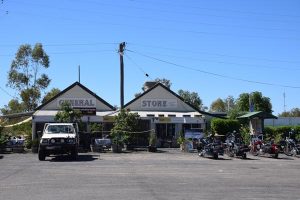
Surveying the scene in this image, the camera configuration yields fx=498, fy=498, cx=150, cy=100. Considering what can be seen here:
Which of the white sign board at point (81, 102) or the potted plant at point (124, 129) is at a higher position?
the white sign board at point (81, 102)

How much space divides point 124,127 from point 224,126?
441 inches

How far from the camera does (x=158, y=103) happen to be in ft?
147

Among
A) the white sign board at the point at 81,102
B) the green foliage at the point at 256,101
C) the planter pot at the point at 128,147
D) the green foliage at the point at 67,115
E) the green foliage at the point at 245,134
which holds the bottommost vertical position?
the planter pot at the point at 128,147

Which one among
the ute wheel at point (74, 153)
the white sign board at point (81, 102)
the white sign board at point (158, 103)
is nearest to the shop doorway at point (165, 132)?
the white sign board at point (158, 103)

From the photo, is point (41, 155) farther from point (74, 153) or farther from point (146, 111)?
point (146, 111)

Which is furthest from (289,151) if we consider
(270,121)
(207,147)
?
(270,121)

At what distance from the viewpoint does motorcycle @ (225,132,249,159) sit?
27.3 m

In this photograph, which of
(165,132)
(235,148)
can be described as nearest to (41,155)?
(235,148)

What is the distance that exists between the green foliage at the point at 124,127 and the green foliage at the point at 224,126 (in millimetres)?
9037

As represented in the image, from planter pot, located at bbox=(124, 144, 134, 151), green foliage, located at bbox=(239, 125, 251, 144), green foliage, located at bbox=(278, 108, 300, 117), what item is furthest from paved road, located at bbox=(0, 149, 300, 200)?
green foliage, located at bbox=(278, 108, 300, 117)

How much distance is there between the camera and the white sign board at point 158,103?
44656 mm

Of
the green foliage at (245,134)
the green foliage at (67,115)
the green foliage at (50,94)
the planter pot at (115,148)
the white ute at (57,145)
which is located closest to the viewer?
the white ute at (57,145)

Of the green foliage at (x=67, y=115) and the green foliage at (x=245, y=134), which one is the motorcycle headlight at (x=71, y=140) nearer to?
the green foliage at (x=67, y=115)

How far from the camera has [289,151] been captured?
30531 millimetres
